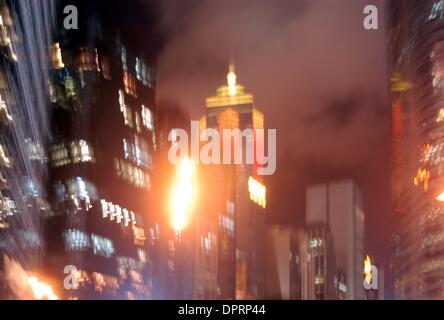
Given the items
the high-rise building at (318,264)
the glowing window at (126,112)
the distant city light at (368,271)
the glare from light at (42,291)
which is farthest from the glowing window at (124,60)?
the distant city light at (368,271)

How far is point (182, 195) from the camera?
22.7 meters

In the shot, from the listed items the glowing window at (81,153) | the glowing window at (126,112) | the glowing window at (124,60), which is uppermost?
the glowing window at (126,112)

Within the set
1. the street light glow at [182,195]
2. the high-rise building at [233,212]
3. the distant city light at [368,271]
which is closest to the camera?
the distant city light at [368,271]

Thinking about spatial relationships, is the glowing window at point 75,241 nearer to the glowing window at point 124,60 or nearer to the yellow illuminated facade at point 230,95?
the glowing window at point 124,60

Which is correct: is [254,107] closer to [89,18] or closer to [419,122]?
[89,18]

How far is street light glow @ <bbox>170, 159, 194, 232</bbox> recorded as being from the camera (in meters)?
17.6

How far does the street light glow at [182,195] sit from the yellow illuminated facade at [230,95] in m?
1.33

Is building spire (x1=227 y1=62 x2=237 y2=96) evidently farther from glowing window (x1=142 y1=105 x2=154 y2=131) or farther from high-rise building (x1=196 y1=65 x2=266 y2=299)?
glowing window (x1=142 y1=105 x2=154 y2=131)

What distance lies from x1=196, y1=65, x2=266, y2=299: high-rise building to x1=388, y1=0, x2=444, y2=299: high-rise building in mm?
5890

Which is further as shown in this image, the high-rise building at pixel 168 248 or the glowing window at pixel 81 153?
the high-rise building at pixel 168 248

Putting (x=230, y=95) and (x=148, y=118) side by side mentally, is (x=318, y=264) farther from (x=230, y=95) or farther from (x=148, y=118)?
(x=230, y=95)

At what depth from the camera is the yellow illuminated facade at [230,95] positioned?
15.3m

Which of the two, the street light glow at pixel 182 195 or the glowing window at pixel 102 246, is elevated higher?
the street light glow at pixel 182 195
